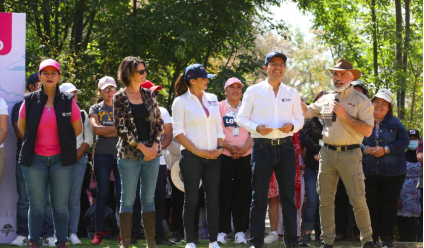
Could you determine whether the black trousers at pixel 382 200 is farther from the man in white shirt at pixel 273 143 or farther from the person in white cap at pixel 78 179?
the person in white cap at pixel 78 179

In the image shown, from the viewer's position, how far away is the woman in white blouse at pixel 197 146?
765cm

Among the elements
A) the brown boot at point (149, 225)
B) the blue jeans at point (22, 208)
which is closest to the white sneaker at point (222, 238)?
the brown boot at point (149, 225)

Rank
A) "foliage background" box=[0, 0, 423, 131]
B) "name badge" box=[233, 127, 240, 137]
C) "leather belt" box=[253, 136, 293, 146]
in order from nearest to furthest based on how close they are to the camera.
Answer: "leather belt" box=[253, 136, 293, 146], "name badge" box=[233, 127, 240, 137], "foliage background" box=[0, 0, 423, 131]

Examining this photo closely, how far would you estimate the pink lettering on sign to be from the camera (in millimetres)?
8633

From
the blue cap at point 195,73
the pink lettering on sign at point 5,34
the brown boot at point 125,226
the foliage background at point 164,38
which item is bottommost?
the brown boot at point 125,226

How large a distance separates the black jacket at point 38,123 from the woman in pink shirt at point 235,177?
252 cm

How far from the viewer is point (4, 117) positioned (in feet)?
26.7

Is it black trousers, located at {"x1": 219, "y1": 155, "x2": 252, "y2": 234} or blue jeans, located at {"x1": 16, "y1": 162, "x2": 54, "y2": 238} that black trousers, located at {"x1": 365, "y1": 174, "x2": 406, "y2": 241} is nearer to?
black trousers, located at {"x1": 219, "y1": 155, "x2": 252, "y2": 234}

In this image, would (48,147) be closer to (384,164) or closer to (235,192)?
(235,192)

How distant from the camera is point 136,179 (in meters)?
7.19

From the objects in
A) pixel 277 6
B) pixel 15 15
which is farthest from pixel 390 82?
pixel 15 15

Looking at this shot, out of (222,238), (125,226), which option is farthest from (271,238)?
(125,226)

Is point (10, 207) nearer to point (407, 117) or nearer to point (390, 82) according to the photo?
point (390, 82)

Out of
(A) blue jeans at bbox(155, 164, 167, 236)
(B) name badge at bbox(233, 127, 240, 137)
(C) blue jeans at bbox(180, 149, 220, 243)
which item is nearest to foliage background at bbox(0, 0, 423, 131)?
(A) blue jeans at bbox(155, 164, 167, 236)
